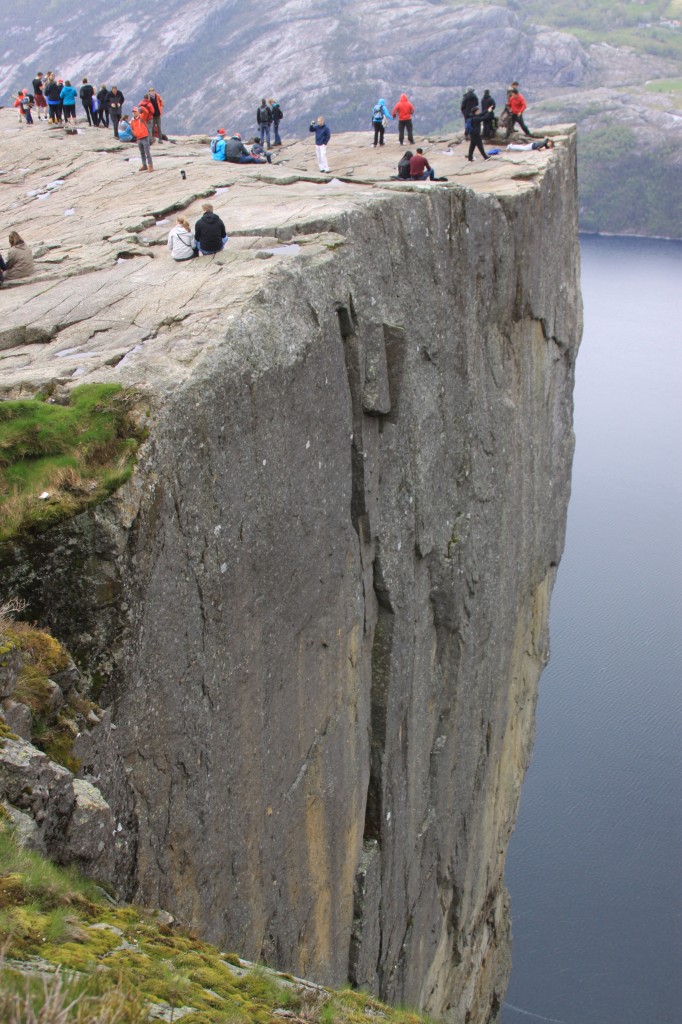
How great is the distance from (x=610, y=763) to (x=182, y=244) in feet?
74.5

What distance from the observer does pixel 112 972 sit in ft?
15.2

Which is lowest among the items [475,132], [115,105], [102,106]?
[475,132]

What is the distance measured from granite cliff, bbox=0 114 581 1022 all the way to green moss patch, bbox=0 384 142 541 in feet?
0.46

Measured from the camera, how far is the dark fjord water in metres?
23.6

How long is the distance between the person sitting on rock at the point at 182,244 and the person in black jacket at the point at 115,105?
15835mm

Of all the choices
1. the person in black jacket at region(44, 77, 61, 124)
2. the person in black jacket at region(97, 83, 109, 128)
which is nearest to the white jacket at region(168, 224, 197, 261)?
the person in black jacket at region(97, 83, 109, 128)

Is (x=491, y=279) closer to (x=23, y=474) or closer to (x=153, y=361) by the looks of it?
(x=153, y=361)

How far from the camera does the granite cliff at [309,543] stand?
7270 mm

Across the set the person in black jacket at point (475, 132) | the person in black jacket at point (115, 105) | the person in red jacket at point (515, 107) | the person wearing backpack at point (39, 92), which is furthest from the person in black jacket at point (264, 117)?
the person wearing backpack at point (39, 92)

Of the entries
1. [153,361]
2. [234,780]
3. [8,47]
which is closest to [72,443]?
[153,361]

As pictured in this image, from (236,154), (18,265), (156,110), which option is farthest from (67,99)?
(18,265)

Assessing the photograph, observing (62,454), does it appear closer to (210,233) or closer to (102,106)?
(210,233)

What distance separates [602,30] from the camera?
122 m

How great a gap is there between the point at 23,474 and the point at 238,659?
2380mm
